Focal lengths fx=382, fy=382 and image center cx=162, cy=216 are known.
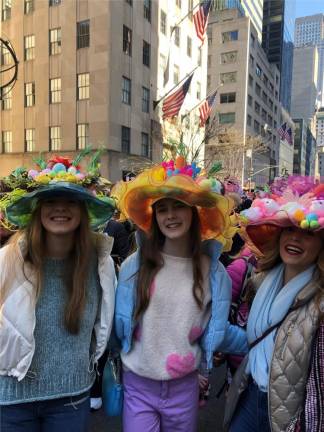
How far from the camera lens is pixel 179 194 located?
2139mm

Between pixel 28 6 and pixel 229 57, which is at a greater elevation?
pixel 229 57

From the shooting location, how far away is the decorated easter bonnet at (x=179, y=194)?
2.11 metres

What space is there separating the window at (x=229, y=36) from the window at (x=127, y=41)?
3830 cm

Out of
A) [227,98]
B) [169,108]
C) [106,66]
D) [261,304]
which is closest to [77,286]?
[261,304]

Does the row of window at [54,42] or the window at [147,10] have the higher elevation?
the window at [147,10]

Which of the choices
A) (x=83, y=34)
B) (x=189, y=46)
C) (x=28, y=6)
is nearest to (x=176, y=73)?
(x=189, y=46)

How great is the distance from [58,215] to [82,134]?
23.7m

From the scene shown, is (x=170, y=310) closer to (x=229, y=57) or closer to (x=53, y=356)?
(x=53, y=356)

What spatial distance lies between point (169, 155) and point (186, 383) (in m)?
1.41

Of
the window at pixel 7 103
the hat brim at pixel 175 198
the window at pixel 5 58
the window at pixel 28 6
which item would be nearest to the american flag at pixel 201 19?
the window at pixel 28 6

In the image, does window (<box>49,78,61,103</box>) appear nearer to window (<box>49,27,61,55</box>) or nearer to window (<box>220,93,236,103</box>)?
window (<box>49,27,61,55</box>)

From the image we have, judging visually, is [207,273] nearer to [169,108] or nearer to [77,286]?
[77,286]

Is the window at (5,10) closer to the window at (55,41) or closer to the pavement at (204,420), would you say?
the window at (55,41)

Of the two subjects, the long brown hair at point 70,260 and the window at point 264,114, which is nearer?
the long brown hair at point 70,260
